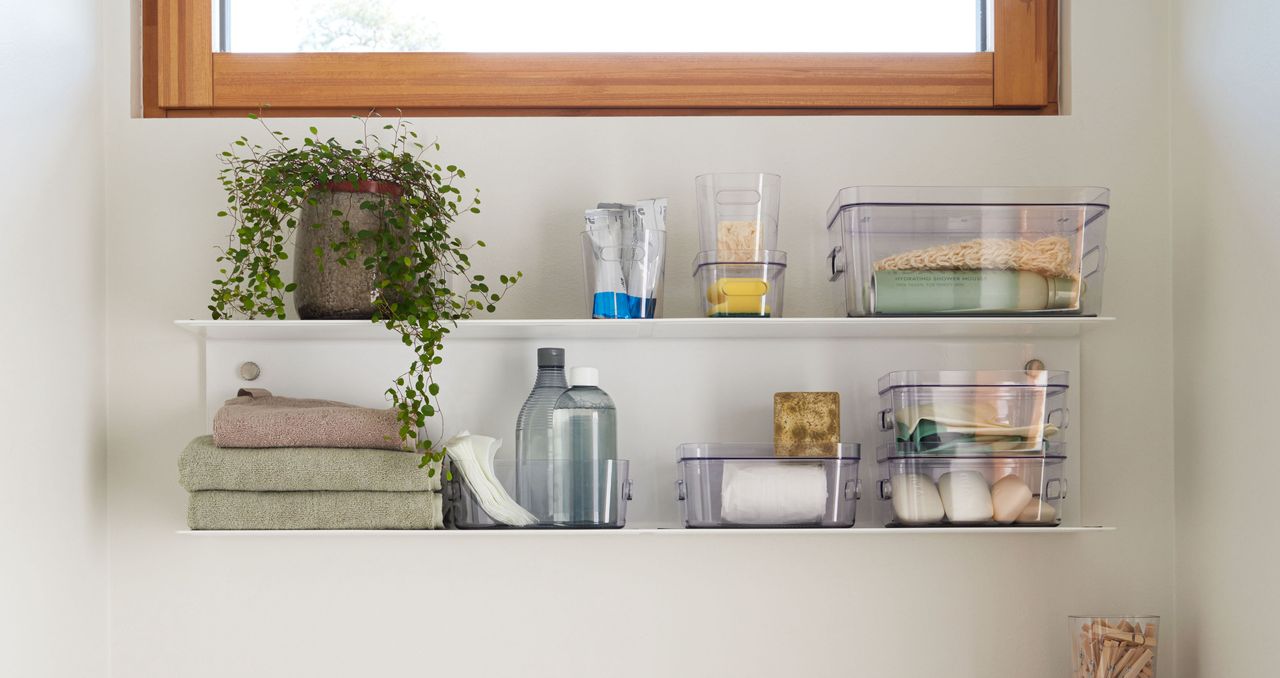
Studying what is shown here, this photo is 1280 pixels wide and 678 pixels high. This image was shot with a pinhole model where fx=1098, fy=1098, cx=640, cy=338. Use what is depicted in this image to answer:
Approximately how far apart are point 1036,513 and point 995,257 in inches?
12.6

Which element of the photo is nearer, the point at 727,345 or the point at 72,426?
the point at 72,426

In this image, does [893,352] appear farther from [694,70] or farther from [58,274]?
[58,274]

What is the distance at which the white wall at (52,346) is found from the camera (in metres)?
1.25

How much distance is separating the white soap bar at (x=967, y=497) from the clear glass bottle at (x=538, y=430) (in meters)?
0.50

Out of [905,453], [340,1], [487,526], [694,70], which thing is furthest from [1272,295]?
[340,1]

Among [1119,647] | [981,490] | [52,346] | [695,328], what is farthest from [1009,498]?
[52,346]

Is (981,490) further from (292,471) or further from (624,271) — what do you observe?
(292,471)

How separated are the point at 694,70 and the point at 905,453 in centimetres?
61

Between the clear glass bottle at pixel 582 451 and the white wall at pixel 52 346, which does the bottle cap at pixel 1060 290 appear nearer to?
the clear glass bottle at pixel 582 451

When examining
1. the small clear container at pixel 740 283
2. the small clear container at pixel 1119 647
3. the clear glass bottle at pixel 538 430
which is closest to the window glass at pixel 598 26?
the small clear container at pixel 740 283

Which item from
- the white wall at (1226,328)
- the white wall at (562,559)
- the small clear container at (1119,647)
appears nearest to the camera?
the white wall at (1226,328)

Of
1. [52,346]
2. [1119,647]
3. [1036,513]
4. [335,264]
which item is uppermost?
[335,264]

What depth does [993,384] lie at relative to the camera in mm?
1359

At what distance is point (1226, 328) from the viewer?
4.41 feet
